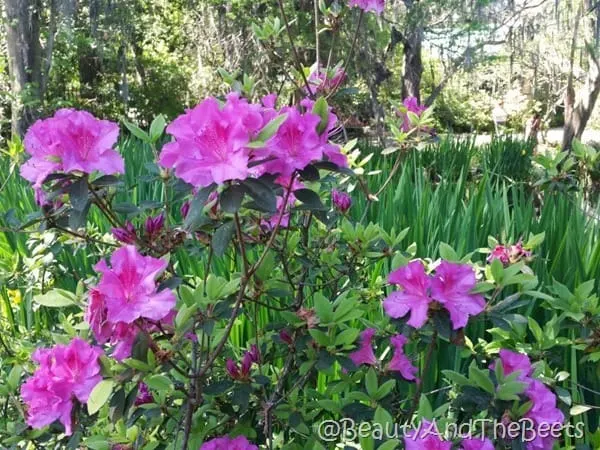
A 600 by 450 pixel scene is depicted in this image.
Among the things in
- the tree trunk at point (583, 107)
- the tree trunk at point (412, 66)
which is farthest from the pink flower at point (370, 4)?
the tree trunk at point (412, 66)

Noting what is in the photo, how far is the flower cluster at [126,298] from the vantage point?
697 mm

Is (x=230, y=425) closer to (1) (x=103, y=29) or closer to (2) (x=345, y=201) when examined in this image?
(2) (x=345, y=201)

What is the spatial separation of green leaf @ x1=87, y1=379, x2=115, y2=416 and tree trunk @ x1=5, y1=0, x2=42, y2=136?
22.9 ft

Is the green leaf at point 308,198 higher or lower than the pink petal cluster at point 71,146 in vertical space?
lower

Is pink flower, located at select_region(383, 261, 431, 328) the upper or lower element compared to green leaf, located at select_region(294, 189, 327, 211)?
lower

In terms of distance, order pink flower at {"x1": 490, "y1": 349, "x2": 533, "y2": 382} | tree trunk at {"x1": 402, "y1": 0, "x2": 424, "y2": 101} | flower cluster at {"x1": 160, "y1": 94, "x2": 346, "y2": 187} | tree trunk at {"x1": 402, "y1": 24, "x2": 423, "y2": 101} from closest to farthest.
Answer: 1. flower cluster at {"x1": 160, "y1": 94, "x2": 346, "y2": 187}
2. pink flower at {"x1": 490, "y1": 349, "x2": 533, "y2": 382}
3. tree trunk at {"x1": 402, "y1": 0, "x2": 424, "y2": 101}
4. tree trunk at {"x1": 402, "y1": 24, "x2": 423, "y2": 101}

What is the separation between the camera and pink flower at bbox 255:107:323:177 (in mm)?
732

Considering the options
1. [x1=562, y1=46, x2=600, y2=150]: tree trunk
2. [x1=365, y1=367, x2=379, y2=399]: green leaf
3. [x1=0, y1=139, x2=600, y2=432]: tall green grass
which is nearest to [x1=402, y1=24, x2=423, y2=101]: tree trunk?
[x1=562, y1=46, x2=600, y2=150]: tree trunk

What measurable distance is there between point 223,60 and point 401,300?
8.57 meters

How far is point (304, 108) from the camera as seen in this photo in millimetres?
1226

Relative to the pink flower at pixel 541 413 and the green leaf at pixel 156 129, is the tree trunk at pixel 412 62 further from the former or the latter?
the pink flower at pixel 541 413

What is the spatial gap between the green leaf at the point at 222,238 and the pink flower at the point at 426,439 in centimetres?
34

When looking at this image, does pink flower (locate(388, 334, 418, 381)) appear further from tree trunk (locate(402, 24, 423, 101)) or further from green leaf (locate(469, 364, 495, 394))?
tree trunk (locate(402, 24, 423, 101))

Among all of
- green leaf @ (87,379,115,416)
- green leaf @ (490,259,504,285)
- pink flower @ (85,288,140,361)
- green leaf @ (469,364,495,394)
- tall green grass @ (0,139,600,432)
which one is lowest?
tall green grass @ (0,139,600,432)
